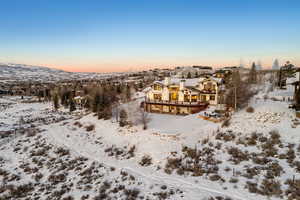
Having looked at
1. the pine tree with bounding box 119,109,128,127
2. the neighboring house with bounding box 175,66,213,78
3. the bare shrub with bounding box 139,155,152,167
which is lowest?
the bare shrub with bounding box 139,155,152,167

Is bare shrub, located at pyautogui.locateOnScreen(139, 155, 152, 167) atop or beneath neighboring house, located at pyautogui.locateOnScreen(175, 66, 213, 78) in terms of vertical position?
beneath

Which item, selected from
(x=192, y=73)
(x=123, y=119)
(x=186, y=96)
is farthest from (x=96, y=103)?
(x=192, y=73)

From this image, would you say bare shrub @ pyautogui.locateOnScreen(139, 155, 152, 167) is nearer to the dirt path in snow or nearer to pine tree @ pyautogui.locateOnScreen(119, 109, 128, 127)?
the dirt path in snow

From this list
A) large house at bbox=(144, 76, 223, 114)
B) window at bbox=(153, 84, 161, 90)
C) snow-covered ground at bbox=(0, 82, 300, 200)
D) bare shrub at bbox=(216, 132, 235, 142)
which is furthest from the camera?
window at bbox=(153, 84, 161, 90)

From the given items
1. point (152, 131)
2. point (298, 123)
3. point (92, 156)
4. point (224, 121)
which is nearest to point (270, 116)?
point (298, 123)

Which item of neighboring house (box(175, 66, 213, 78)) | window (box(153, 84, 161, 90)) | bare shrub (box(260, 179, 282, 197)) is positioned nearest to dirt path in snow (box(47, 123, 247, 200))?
bare shrub (box(260, 179, 282, 197))

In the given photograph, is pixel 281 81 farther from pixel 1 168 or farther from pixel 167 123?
pixel 1 168
